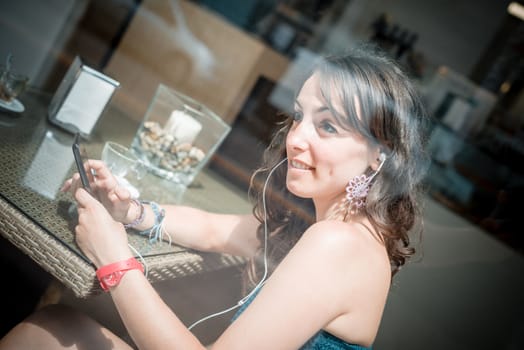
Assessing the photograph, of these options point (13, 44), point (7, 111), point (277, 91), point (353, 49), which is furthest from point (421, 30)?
point (13, 44)

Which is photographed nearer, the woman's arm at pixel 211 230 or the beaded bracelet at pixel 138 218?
the beaded bracelet at pixel 138 218

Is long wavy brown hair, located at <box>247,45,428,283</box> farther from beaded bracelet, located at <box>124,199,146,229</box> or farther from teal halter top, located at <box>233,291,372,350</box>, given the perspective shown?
beaded bracelet, located at <box>124,199,146,229</box>

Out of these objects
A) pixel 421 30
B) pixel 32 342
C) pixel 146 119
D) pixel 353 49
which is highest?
pixel 421 30

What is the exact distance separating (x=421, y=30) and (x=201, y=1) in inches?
42.1

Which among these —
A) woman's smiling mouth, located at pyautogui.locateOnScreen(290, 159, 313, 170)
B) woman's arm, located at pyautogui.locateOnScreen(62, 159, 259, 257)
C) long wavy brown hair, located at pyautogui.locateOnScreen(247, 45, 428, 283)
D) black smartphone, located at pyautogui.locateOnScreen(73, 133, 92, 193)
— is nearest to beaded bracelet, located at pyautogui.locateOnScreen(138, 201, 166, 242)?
woman's arm, located at pyautogui.locateOnScreen(62, 159, 259, 257)

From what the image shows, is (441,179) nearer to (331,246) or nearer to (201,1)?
(331,246)

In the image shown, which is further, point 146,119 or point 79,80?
point 146,119

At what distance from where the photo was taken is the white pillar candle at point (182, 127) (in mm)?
1556

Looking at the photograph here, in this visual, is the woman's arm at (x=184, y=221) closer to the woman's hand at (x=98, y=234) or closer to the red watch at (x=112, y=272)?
the woman's hand at (x=98, y=234)

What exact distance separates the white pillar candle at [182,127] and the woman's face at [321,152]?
684mm

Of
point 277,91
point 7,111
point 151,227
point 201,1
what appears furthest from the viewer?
point 201,1

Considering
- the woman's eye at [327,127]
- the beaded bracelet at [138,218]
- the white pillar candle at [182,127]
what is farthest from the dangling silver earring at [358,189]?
the white pillar candle at [182,127]

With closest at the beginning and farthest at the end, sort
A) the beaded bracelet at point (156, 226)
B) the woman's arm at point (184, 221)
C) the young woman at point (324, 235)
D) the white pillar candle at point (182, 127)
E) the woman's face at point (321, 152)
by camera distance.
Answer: the young woman at point (324, 235) → the woman's face at point (321, 152) → the woman's arm at point (184, 221) → the beaded bracelet at point (156, 226) → the white pillar candle at point (182, 127)

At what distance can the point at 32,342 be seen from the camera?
37.4 inches
